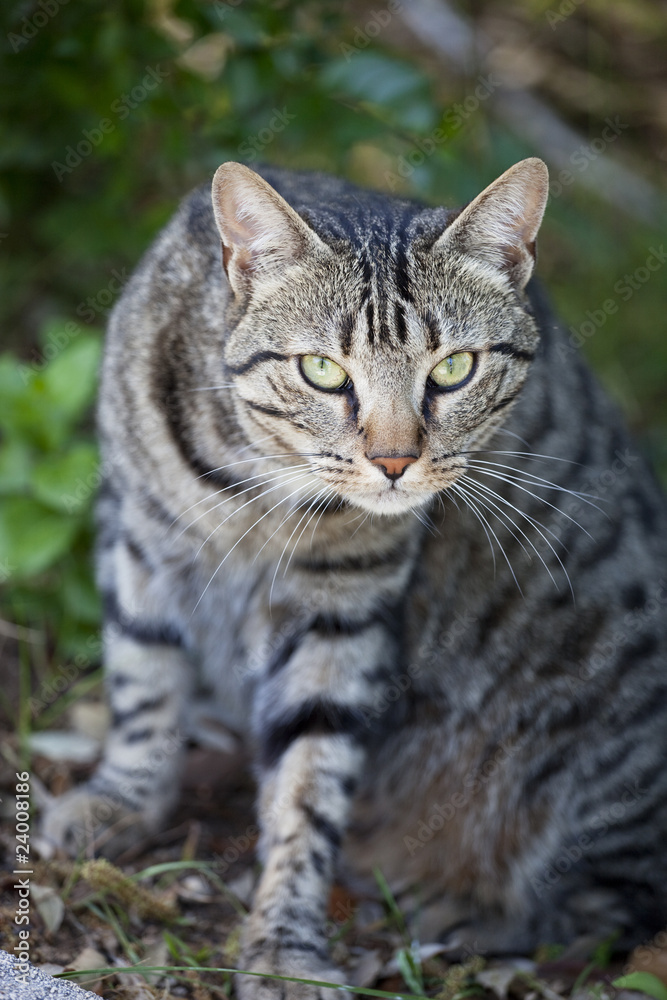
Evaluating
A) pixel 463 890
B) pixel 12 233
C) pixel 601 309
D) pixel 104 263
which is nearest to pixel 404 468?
pixel 463 890

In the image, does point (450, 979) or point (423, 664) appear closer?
point (450, 979)

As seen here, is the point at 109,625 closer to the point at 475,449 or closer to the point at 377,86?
the point at 475,449

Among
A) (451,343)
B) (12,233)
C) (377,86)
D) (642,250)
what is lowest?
(12,233)

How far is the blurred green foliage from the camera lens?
2.93 m

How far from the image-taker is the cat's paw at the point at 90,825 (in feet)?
8.54

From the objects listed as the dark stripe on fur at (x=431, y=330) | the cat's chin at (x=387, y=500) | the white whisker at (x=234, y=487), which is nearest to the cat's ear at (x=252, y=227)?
the dark stripe on fur at (x=431, y=330)

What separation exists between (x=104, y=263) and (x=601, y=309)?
89.7 inches

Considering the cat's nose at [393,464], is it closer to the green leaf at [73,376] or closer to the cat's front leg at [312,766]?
the cat's front leg at [312,766]

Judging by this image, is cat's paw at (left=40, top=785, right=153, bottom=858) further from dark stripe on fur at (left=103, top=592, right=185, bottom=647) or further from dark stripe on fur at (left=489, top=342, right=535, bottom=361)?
dark stripe on fur at (left=489, top=342, right=535, bottom=361)

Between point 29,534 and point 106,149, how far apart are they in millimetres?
1308

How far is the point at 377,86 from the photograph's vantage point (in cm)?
291

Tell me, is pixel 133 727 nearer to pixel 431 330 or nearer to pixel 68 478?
pixel 68 478

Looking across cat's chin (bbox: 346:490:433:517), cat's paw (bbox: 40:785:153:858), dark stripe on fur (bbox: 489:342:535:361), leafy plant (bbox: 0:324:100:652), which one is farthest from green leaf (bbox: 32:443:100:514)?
dark stripe on fur (bbox: 489:342:535:361)

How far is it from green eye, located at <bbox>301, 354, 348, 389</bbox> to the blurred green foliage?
41.1 inches
